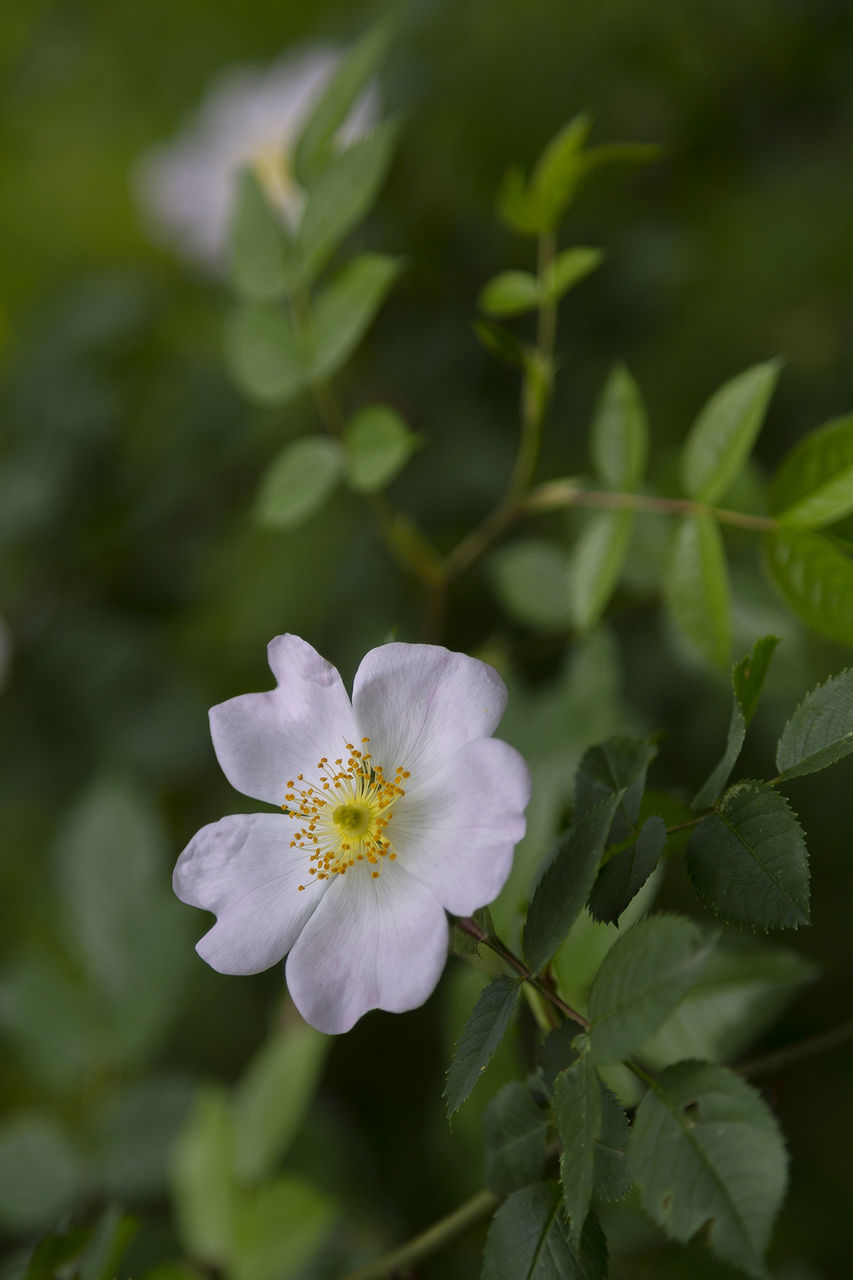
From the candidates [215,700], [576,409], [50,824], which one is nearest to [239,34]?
[576,409]

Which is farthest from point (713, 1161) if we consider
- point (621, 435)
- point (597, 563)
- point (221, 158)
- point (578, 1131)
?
point (221, 158)

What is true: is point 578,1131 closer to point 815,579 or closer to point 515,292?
point 815,579

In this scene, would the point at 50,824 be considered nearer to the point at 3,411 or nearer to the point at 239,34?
the point at 3,411

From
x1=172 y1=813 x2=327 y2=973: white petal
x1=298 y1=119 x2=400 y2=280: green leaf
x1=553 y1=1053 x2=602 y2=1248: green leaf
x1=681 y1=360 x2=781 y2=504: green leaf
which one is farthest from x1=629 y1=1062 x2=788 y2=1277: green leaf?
x1=298 y1=119 x2=400 y2=280: green leaf

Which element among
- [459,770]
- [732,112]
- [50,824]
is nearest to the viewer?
[459,770]

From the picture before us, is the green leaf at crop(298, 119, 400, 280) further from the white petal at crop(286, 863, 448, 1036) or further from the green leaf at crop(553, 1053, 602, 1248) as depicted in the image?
the green leaf at crop(553, 1053, 602, 1248)

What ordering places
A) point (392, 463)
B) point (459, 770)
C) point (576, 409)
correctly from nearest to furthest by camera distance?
1. point (459, 770)
2. point (392, 463)
3. point (576, 409)

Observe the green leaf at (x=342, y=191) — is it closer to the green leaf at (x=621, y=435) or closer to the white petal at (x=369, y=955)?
the green leaf at (x=621, y=435)
